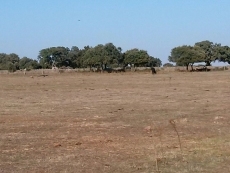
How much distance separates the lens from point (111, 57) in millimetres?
117312

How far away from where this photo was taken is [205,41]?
508 ft

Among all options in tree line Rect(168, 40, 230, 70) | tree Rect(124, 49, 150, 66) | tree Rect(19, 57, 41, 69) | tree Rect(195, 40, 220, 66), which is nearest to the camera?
tree line Rect(168, 40, 230, 70)

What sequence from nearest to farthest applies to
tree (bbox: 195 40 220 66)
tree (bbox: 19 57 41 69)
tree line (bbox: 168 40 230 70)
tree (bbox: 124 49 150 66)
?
tree line (bbox: 168 40 230 70), tree (bbox: 124 49 150 66), tree (bbox: 19 57 41 69), tree (bbox: 195 40 220 66)

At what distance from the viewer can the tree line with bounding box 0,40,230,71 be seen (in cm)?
11275

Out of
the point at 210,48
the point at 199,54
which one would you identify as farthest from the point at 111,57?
the point at 210,48

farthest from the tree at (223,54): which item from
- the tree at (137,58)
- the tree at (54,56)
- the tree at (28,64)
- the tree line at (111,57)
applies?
the tree at (28,64)

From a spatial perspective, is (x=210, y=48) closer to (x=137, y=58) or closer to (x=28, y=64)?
(x=137, y=58)

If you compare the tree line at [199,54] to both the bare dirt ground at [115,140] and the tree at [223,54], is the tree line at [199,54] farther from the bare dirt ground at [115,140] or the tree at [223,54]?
the bare dirt ground at [115,140]

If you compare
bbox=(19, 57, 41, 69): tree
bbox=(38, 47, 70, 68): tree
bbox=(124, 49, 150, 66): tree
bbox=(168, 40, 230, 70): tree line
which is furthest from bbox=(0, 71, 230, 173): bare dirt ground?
bbox=(38, 47, 70, 68): tree

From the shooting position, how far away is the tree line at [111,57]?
112750mm

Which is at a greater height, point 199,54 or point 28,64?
point 199,54

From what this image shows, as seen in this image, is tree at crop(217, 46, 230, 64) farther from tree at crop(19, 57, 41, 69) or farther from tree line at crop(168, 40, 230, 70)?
tree at crop(19, 57, 41, 69)

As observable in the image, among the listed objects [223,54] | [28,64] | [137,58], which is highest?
[223,54]

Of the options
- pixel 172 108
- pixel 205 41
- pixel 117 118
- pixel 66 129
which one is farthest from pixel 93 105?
pixel 205 41
